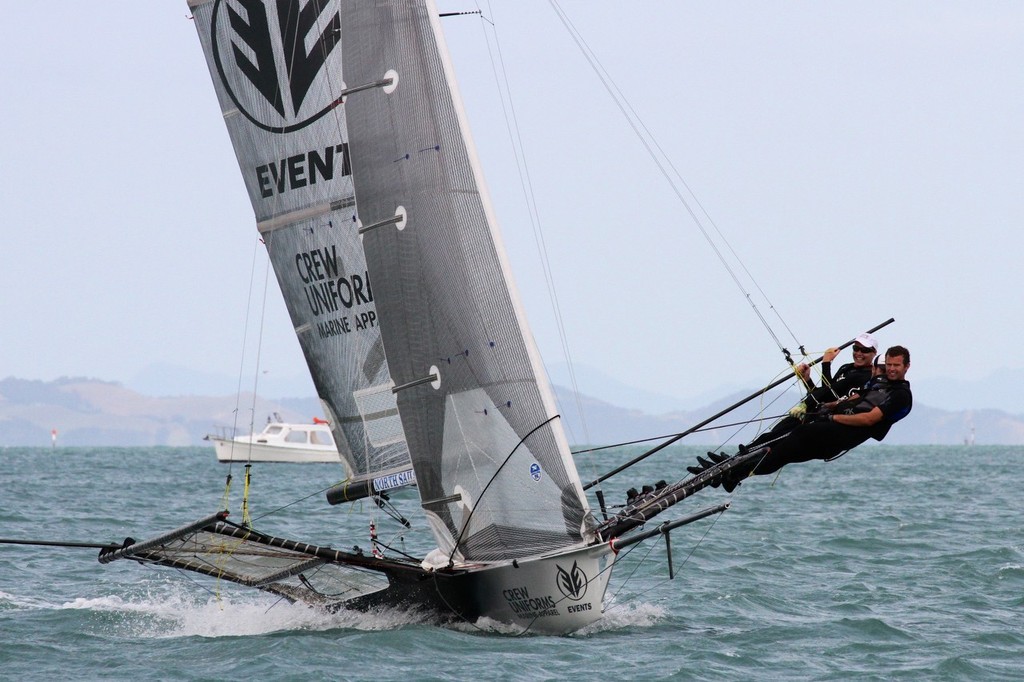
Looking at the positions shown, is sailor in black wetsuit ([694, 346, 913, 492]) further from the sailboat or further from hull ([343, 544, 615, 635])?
hull ([343, 544, 615, 635])

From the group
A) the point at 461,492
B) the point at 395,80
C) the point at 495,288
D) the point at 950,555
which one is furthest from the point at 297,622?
the point at 950,555

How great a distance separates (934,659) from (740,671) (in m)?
1.65

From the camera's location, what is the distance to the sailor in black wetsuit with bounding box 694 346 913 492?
1066 cm

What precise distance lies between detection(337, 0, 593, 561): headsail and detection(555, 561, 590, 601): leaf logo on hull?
25cm

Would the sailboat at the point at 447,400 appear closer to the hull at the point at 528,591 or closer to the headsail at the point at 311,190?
the hull at the point at 528,591

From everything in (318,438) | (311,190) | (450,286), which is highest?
(318,438)

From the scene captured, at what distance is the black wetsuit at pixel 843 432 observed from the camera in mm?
10688

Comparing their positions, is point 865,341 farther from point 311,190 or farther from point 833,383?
point 311,190

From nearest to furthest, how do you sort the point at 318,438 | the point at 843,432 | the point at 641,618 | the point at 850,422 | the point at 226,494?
the point at 850,422 < the point at 843,432 < the point at 226,494 < the point at 641,618 < the point at 318,438

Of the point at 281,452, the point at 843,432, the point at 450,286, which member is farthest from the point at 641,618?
the point at 281,452

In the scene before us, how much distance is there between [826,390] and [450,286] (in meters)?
3.19

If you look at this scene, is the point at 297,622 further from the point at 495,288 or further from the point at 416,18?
the point at 416,18

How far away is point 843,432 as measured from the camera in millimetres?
10805

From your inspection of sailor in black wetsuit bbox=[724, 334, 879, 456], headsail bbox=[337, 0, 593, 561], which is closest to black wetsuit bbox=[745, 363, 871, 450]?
sailor in black wetsuit bbox=[724, 334, 879, 456]
